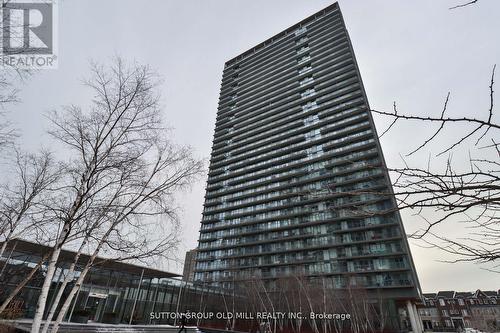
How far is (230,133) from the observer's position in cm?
8238

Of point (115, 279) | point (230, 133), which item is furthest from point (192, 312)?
point (230, 133)

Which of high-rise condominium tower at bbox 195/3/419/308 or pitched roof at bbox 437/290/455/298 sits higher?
high-rise condominium tower at bbox 195/3/419/308

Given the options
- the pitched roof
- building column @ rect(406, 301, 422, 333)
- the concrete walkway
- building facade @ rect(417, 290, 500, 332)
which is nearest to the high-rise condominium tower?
building column @ rect(406, 301, 422, 333)

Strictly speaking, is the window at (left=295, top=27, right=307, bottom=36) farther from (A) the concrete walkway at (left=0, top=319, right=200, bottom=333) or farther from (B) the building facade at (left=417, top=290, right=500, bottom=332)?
(A) the concrete walkway at (left=0, top=319, right=200, bottom=333)

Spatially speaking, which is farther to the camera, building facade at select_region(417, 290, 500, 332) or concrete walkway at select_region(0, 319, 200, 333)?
building facade at select_region(417, 290, 500, 332)

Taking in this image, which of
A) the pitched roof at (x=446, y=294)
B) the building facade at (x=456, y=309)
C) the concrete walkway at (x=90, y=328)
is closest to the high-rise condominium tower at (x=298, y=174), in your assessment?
the concrete walkway at (x=90, y=328)

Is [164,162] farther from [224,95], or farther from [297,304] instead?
[224,95]

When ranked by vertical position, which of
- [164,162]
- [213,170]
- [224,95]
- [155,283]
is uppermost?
[224,95]

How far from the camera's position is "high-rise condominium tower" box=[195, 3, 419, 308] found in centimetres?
3962

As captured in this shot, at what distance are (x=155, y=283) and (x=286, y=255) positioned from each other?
26.9 m

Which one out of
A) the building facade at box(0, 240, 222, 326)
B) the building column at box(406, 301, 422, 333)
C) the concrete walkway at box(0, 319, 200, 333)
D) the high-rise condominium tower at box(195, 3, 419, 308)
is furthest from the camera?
the high-rise condominium tower at box(195, 3, 419, 308)

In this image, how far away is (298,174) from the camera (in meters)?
57.7

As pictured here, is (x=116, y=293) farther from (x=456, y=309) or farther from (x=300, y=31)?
(x=300, y=31)

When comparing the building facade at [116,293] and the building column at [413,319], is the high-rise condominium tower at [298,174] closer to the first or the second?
the building column at [413,319]
